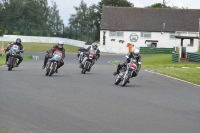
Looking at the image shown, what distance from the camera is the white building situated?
91562 mm

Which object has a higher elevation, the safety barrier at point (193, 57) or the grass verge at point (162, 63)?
the safety barrier at point (193, 57)

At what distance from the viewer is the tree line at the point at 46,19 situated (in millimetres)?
92125

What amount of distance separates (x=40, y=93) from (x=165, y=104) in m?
3.65

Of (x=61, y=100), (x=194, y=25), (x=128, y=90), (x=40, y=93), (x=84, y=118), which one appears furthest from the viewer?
(x=194, y=25)

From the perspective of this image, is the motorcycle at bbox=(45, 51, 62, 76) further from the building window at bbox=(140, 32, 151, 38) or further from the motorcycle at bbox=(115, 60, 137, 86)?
the building window at bbox=(140, 32, 151, 38)

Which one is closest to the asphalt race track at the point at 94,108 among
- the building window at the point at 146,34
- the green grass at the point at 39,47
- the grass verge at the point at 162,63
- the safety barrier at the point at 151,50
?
the grass verge at the point at 162,63

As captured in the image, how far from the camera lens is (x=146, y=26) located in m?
92.3

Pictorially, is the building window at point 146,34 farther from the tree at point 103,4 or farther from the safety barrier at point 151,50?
the tree at point 103,4

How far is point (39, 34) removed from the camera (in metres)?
94.8

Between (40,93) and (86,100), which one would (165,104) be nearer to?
(86,100)

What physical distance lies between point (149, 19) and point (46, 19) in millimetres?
40422

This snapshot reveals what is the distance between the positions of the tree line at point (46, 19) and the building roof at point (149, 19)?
11.9 feet

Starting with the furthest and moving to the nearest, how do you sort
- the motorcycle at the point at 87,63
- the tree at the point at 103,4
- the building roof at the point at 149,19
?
the tree at the point at 103,4 → the building roof at the point at 149,19 → the motorcycle at the point at 87,63

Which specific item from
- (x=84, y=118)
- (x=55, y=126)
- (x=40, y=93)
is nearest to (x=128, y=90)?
(x=40, y=93)
